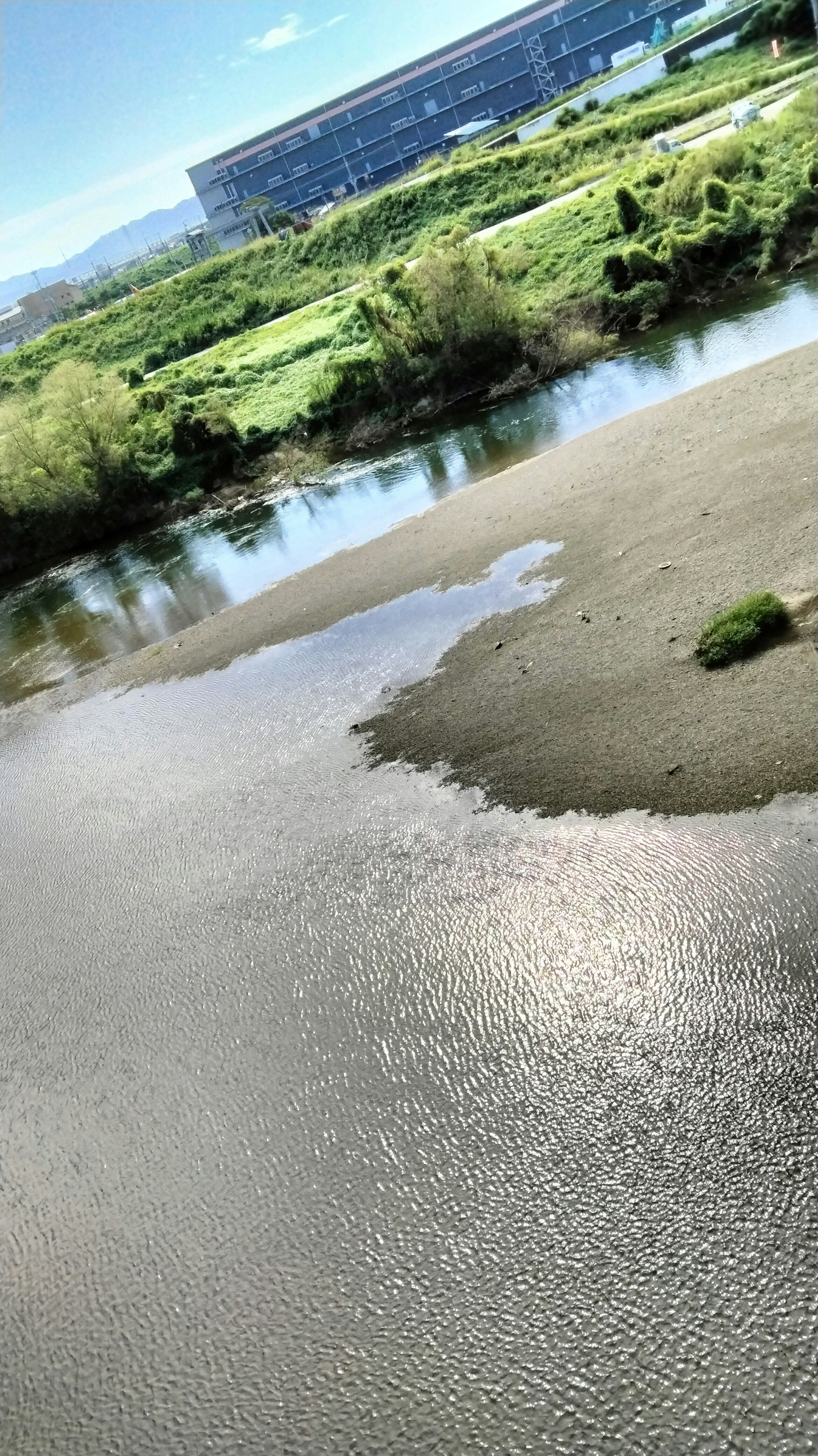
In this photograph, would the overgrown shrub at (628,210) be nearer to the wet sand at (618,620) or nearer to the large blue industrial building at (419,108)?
the wet sand at (618,620)

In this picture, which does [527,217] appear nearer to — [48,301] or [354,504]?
[354,504]

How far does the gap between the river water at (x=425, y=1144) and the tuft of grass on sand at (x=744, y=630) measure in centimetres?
230

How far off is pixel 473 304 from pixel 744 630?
23721mm

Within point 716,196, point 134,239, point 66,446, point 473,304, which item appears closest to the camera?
point 716,196

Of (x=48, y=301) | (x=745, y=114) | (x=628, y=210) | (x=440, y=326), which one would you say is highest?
(x=48, y=301)

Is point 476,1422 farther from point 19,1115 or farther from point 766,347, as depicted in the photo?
point 766,347

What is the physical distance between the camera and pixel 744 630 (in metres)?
9.47

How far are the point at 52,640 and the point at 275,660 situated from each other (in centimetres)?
1152

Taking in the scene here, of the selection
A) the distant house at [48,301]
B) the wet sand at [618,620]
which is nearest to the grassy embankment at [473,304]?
the wet sand at [618,620]

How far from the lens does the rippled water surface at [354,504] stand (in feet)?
69.6

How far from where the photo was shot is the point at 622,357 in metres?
26.5

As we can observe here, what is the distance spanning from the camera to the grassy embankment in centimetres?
2852

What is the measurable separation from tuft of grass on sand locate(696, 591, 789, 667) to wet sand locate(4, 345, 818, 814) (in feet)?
0.60

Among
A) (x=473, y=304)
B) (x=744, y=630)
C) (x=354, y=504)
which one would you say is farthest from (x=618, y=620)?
(x=473, y=304)
